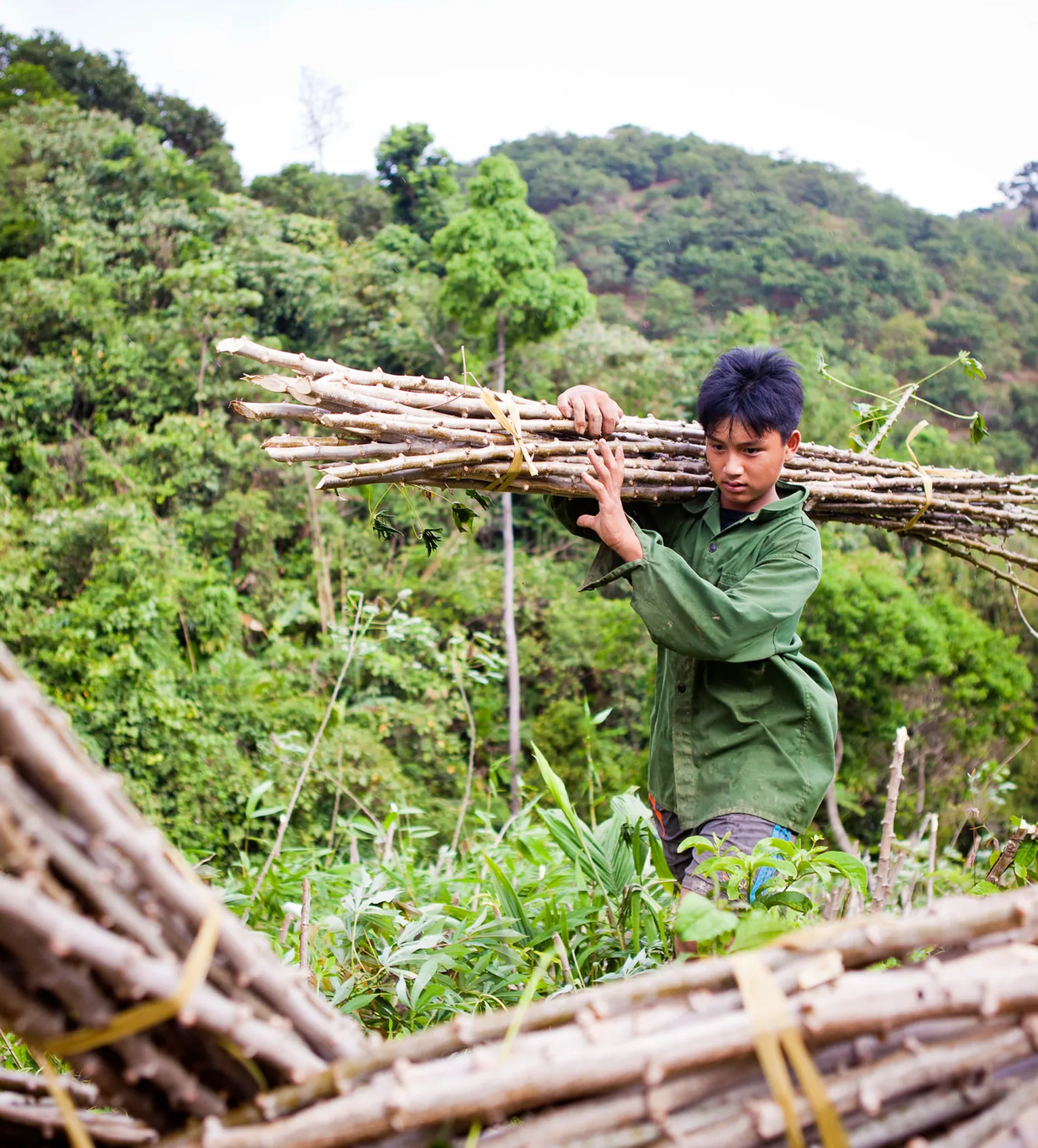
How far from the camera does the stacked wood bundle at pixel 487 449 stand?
176cm

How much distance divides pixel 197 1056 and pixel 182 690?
28.7ft

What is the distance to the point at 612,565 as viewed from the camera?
211cm

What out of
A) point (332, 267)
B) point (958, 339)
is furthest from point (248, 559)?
point (958, 339)

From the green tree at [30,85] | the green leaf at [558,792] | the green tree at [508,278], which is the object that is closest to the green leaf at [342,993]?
the green leaf at [558,792]

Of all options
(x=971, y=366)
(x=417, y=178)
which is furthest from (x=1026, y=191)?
(x=971, y=366)

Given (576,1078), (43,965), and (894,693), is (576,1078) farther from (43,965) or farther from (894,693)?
(894,693)

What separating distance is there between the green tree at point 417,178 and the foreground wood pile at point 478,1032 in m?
20.4

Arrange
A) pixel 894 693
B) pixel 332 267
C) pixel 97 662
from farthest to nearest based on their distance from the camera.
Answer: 1. pixel 332 267
2. pixel 894 693
3. pixel 97 662

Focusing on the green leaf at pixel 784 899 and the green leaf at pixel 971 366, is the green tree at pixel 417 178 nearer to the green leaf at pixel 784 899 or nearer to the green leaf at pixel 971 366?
the green leaf at pixel 971 366

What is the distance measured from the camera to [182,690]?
9.09 metres

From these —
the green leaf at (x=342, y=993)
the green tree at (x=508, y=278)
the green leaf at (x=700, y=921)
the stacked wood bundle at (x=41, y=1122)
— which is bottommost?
the green leaf at (x=342, y=993)

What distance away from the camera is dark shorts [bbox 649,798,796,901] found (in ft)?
5.99

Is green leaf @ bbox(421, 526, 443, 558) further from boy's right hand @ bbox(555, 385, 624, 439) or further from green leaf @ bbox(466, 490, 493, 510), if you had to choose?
boy's right hand @ bbox(555, 385, 624, 439)

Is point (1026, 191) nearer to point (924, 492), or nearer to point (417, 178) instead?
point (417, 178)
